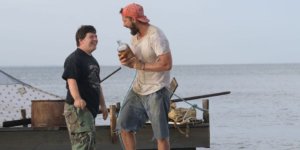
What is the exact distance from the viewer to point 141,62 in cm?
689

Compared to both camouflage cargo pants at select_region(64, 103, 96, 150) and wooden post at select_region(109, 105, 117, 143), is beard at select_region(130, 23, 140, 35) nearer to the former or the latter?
camouflage cargo pants at select_region(64, 103, 96, 150)

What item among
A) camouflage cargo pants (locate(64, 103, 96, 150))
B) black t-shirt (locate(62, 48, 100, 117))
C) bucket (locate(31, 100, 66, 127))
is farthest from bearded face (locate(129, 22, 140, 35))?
bucket (locate(31, 100, 66, 127))

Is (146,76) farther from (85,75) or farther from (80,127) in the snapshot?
(80,127)

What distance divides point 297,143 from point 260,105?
19.9 metres

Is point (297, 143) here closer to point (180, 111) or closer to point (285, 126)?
point (285, 126)

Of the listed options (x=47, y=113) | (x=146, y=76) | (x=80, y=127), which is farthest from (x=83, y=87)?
(x=47, y=113)

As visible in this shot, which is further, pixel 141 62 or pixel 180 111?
pixel 180 111

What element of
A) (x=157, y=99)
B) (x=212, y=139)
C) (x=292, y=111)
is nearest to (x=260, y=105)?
(x=292, y=111)

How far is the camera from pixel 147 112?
7.18 meters

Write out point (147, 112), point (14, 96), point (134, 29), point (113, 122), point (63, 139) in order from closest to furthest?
point (134, 29) → point (147, 112) → point (63, 139) → point (113, 122) → point (14, 96)

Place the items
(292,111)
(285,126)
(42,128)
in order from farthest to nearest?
(292,111) → (285,126) → (42,128)

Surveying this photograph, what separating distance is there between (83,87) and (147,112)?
0.80 metres

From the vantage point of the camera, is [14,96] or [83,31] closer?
[83,31]

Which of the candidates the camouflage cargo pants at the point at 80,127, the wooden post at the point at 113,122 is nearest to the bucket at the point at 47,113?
the wooden post at the point at 113,122
